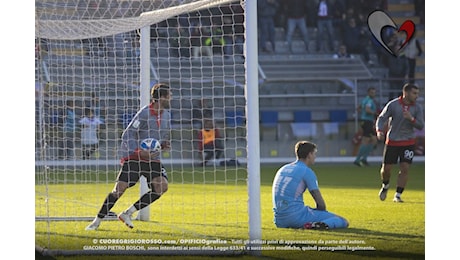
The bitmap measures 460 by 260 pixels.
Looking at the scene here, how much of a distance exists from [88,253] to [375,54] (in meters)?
19.9

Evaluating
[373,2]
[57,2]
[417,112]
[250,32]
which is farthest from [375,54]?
[250,32]

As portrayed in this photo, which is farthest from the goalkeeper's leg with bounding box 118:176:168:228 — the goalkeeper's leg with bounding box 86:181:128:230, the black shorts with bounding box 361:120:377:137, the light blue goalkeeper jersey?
the black shorts with bounding box 361:120:377:137

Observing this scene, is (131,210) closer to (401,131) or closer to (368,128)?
(401,131)

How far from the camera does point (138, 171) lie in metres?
8.84

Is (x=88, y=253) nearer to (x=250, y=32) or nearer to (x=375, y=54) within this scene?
(x=250, y=32)

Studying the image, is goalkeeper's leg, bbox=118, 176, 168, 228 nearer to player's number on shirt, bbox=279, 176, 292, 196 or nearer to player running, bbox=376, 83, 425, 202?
player's number on shirt, bbox=279, 176, 292, 196

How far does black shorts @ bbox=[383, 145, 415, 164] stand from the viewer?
11.7 m

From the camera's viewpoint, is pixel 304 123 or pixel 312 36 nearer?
pixel 304 123

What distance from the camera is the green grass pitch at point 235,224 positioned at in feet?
25.1

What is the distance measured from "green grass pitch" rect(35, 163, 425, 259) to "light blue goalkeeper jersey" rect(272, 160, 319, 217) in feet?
0.73

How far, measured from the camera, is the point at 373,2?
26.9m

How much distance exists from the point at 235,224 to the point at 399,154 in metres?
3.23

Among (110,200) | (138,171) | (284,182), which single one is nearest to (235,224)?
(284,182)

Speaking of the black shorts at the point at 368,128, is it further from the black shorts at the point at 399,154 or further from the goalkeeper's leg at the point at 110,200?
the goalkeeper's leg at the point at 110,200
